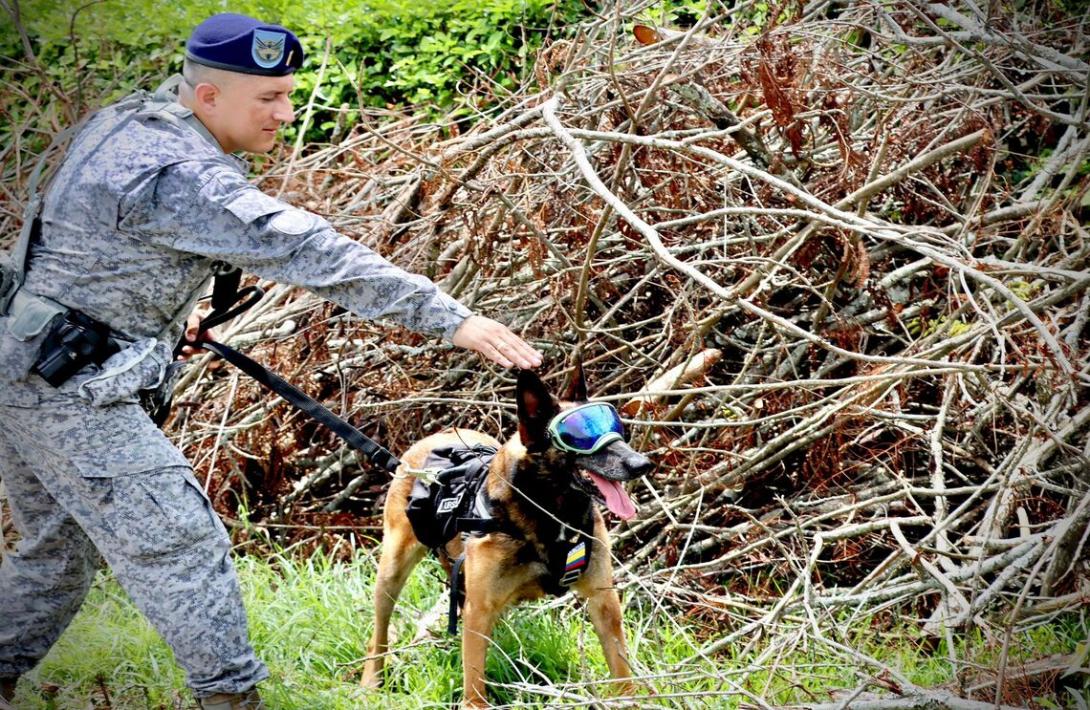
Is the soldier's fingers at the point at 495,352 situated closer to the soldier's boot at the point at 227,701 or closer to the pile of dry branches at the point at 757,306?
the pile of dry branches at the point at 757,306

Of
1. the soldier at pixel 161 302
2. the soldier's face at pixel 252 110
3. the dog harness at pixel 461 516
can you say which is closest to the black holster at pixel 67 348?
the soldier at pixel 161 302

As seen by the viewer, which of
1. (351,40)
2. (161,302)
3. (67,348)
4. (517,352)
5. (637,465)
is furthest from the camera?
(351,40)

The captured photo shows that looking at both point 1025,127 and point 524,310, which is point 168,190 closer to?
point 524,310

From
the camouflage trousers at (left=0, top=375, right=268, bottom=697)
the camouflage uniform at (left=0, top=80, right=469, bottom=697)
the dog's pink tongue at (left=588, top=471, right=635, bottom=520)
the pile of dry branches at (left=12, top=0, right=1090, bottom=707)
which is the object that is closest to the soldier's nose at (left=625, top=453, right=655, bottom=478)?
the dog's pink tongue at (left=588, top=471, right=635, bottom=520)

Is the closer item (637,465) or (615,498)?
(637,465)

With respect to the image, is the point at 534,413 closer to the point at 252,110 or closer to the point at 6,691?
the point at 252,110

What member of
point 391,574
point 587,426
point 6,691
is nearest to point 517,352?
point 587,426

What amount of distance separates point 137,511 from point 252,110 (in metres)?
1.30

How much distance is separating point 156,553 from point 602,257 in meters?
3.04

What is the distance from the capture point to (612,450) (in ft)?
13.0

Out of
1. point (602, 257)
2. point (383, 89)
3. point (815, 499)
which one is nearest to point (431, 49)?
point (383, 89)

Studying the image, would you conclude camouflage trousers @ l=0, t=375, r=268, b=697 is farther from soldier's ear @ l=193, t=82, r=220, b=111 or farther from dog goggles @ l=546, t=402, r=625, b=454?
dog goggles @ l=546, t=402, r=625, b=454

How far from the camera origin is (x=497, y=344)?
3.35 m

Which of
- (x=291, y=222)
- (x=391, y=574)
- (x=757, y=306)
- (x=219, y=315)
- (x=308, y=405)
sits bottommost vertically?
(x=391, y=574)
